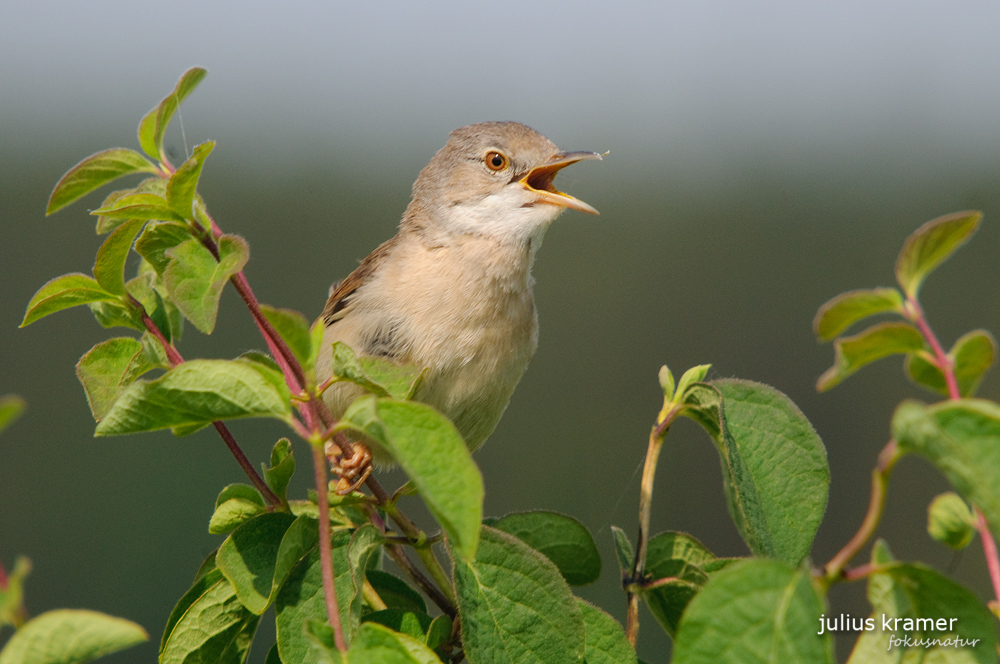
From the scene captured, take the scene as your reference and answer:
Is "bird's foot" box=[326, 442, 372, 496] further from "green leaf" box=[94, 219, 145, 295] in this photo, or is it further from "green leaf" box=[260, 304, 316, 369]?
"green leaf" box=[260, 304, 316, 369]

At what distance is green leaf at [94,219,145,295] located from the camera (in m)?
1.22

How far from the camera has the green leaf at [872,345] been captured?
858mm

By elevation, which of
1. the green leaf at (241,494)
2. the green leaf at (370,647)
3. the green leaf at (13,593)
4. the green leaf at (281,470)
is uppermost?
the green leaf at (13,593)

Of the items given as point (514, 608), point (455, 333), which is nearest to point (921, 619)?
point (514, 608)

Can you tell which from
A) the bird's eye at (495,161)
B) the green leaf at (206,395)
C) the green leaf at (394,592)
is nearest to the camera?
the green leaf at (206,395)

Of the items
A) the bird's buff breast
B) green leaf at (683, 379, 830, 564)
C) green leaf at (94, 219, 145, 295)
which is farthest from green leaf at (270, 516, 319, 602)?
the bird's buff breast

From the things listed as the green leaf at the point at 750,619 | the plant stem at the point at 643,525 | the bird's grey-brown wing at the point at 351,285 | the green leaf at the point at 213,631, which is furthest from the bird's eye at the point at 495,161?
the green leaf at the point at 750,619

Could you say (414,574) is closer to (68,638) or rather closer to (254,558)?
(254,558)

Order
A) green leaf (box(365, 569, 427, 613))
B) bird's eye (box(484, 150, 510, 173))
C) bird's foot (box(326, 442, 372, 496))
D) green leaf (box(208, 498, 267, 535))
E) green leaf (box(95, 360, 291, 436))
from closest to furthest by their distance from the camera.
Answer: green leaf (box(95, 360, 291, 436))
green leaf (box(208, 498, 267, 535))
green leaf (box(365, 569, 427, 613))
bird's foot (box(326, 442, 372, 496))
bird's eye (box(484, 150, 510, 173))

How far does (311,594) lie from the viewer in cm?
118

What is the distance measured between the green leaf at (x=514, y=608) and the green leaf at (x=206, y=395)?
0.36 meters

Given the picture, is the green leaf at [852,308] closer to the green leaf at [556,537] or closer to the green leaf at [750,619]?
the green leaf at [750,619]

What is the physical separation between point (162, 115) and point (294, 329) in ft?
2.14

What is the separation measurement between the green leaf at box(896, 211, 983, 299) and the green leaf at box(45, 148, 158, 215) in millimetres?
1123
